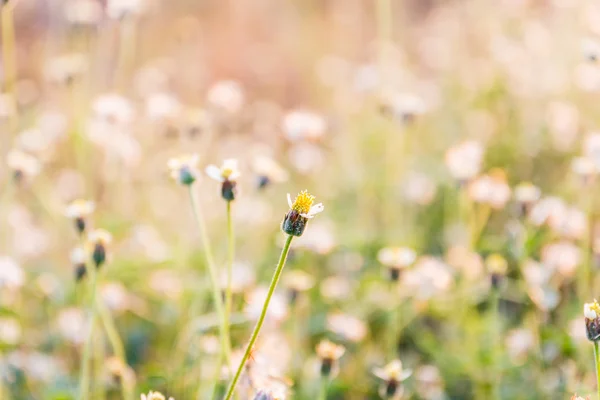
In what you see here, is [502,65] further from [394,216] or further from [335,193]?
[394,216]

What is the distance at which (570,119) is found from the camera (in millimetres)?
2658

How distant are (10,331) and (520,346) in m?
1.24

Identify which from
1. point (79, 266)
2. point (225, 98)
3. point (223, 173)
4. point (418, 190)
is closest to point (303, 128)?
point (225, 98)

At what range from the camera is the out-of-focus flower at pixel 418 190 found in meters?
2.46

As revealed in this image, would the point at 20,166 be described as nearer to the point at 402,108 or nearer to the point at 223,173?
the point at 223,173

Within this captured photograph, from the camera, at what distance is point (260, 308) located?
1627 millimetres

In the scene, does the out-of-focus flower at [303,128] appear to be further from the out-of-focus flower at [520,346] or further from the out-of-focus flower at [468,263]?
the out-of-focus flower at [520,346]

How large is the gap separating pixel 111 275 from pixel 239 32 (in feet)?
12.5

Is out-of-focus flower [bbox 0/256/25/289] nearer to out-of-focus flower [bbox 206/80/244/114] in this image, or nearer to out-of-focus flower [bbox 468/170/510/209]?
out-of-focus flower [bbox 206/80/244/114]

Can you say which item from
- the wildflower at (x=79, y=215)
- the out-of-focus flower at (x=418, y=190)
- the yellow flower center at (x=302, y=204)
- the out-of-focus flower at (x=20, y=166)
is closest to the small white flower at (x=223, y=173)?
the yellow flower center at (x=302, y=204)

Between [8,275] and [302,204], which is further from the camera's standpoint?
[8,275]

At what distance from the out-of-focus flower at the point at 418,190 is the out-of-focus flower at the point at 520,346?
76cm

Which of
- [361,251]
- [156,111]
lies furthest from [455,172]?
[156,111]

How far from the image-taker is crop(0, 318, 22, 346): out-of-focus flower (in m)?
1.75
